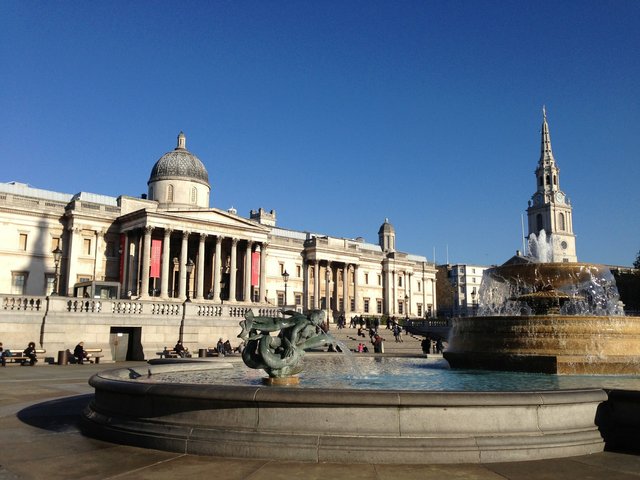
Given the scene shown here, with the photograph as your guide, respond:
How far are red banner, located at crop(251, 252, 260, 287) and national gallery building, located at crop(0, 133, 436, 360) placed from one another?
115mm

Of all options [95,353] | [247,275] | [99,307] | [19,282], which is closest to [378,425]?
[95,353]

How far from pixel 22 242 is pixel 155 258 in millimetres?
13146

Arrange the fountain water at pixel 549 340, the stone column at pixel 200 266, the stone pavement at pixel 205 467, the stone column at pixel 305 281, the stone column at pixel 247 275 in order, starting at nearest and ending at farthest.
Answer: the stone pavement at pixel 205 467, the fountain water at pixel 549 340, the stone column at pixel 200 266, the stone column at pixel 247 275, the stone column at pixel 305 281

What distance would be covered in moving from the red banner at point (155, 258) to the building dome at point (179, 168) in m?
11.0

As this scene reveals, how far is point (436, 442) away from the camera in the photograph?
22.0 ft

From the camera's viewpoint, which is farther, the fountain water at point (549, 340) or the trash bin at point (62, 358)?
the trash bin at point (62, 358)

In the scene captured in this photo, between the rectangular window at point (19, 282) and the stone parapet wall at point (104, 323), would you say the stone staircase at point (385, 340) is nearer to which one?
the stone parapet wall at point (104, 323)

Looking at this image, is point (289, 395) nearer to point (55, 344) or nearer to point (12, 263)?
point (55, 344)

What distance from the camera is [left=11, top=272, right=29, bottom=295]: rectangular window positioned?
53906mm

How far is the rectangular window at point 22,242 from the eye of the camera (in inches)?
2128

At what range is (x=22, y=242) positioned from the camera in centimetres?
5409

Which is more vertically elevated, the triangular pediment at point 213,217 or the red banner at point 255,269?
the triangular pediment at point 213,217

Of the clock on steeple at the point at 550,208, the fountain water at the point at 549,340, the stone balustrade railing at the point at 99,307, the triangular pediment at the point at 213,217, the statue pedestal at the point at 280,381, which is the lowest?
the statue pedestal at the point at 280,381

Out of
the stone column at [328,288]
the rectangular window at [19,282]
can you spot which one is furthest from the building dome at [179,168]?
the stone column at [328,288]
